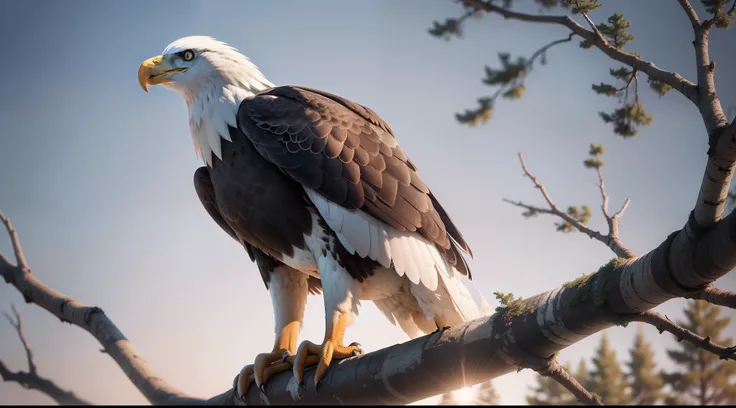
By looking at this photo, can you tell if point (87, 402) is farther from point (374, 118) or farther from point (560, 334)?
point (374, 118)

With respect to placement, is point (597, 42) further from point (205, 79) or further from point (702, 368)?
point (702, 368)

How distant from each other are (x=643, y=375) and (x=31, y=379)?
1609 centimetres

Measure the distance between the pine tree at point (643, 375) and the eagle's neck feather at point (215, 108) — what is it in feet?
47.1

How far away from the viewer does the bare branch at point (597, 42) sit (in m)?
2.56

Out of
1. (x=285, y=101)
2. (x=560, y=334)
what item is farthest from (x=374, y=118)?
(x=560, y=334)

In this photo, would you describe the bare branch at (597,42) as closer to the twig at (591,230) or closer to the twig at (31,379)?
the twig at (591,230)

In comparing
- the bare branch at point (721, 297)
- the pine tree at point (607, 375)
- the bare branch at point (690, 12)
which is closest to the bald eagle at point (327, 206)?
the bare branch at point (721, 297)

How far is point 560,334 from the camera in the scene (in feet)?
7.24

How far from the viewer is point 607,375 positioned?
17.4 metres

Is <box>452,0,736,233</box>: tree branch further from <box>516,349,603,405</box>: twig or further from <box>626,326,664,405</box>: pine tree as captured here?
<box>626,326,664,405</box>: pine tree

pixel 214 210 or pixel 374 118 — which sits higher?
pixel 374 118

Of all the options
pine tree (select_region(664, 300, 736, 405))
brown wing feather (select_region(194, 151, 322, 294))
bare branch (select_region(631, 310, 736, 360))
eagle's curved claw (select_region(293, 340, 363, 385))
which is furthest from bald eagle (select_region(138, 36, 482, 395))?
pine tree (select_region(664, 300, 736, 405))

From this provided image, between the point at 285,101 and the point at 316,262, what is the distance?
0.86m

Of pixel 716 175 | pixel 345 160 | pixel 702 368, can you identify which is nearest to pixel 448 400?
pixel 345 160
